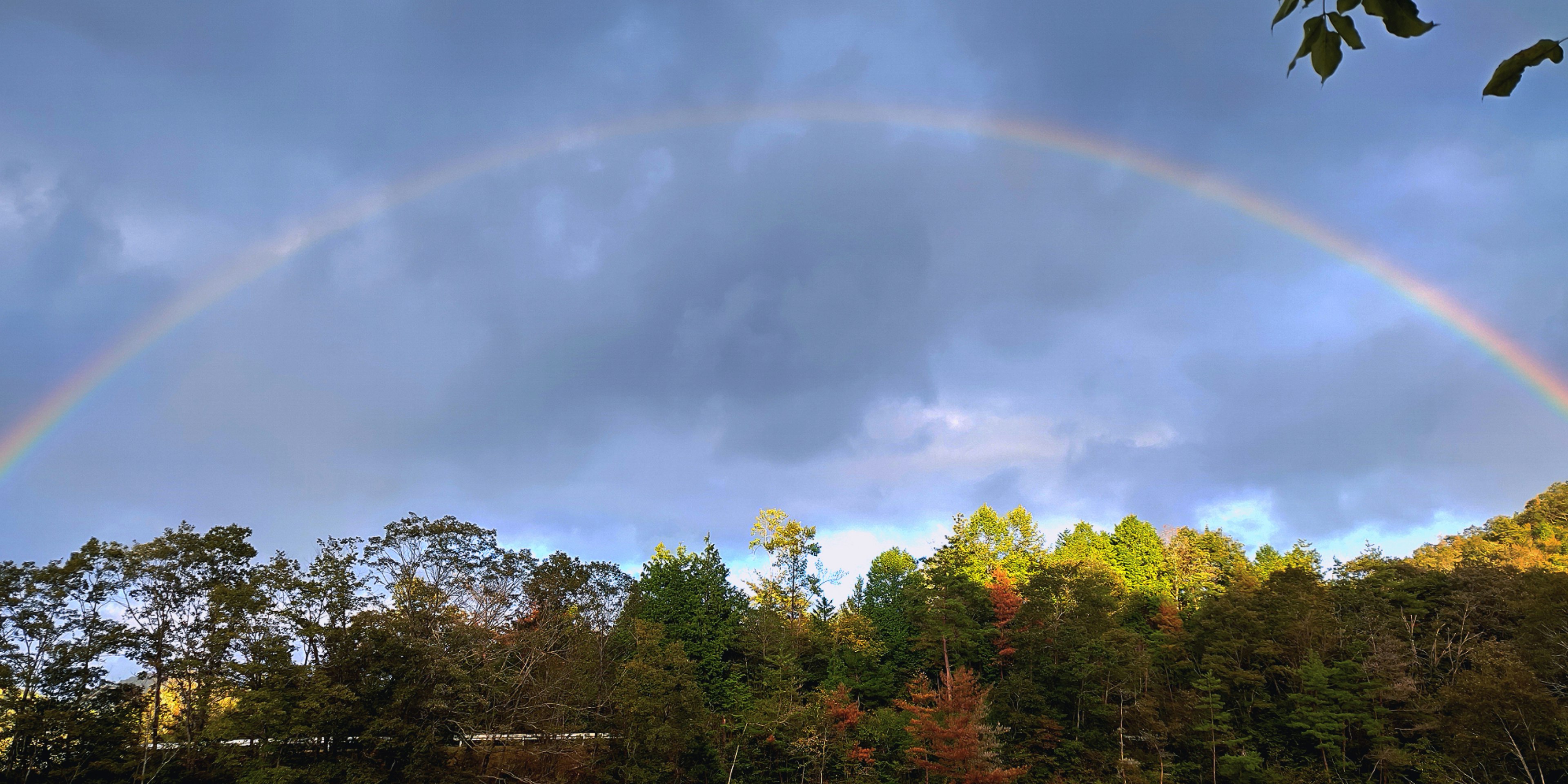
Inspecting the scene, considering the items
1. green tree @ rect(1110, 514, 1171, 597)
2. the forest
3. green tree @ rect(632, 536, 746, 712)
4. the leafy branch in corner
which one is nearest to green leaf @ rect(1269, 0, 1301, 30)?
the leafy branch in corner

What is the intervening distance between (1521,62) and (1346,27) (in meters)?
0.38

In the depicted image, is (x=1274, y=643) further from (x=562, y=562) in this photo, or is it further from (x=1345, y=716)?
(x=562, y=562)

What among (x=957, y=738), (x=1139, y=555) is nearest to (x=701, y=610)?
(x=957, y=738)

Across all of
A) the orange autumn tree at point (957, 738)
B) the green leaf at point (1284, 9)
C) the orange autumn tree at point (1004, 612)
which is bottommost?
the orange autumn tree at point (957, 738)

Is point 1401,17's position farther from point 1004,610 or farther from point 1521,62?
point 1004,610

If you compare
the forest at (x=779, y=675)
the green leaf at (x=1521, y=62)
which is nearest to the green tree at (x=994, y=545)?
the forest at (x=779, y=675)

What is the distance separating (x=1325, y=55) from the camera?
1664 millimetres

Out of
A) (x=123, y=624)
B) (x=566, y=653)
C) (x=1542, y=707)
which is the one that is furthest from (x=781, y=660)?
(x=1542, y=707)

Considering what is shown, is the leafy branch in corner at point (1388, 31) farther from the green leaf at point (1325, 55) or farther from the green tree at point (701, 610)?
the green tree at point (701, 610)

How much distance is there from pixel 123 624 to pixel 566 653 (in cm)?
1558

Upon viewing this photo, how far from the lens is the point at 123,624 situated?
28.1m

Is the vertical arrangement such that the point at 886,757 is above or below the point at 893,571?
below

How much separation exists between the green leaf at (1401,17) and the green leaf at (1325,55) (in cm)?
9

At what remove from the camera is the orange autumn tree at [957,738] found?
33.2m
